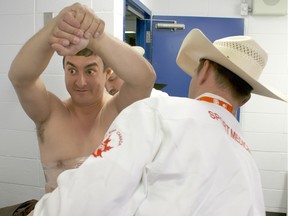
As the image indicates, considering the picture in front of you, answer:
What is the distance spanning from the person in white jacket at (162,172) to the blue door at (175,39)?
254 cm

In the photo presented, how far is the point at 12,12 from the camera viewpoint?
6.82ft

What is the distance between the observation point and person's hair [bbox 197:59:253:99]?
1163mm

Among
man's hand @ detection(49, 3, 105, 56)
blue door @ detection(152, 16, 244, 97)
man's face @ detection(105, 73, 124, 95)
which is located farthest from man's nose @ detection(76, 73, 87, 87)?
blue door @ detection(152, 16, 244, 97)

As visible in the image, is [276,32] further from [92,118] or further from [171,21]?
[92,118]

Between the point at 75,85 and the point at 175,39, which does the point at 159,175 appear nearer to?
the point at 75,85

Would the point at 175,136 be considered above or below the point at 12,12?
below

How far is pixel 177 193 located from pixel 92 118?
839 millimetres

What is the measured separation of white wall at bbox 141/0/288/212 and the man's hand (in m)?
2.53

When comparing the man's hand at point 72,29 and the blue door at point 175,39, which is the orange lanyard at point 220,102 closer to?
the man's hand at point 72,29

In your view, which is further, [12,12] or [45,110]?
[12,12]

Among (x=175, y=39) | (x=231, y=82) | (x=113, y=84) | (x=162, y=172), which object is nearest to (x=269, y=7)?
(x=175, y=39)

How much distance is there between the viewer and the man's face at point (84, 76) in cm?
149

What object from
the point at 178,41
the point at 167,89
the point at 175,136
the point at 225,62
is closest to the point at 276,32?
the point at 178,41

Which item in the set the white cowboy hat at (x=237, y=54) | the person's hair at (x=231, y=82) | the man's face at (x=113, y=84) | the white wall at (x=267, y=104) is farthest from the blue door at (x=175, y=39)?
the person's hair at (x=231, y=82)
